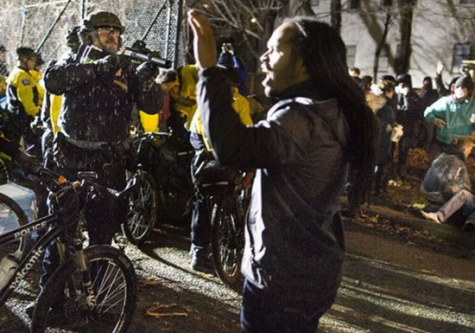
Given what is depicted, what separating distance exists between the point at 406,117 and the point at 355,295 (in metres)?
7.29

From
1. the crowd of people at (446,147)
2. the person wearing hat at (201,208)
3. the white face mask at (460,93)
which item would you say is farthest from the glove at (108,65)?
the white face mask at (460,93)

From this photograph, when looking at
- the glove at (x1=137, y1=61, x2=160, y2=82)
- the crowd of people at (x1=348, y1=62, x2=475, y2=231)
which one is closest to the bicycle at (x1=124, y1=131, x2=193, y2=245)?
the glove at (x1=137, y1=61, x2=160, y2=82)

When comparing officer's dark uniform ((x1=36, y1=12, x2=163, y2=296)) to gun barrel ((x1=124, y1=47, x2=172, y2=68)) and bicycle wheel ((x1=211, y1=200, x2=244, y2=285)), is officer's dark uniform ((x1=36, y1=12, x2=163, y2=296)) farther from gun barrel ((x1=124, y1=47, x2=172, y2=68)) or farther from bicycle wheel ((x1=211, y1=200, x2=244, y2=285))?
bicycle wheel ((x1=211, y1=200, x2=244, y2=285))

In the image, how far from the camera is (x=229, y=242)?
5.01 m

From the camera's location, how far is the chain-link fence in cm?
752

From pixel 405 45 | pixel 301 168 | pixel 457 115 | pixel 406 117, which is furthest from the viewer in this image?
pixel 405 45

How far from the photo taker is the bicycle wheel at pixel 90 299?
3033mm

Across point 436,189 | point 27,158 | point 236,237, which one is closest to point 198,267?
point 236,237

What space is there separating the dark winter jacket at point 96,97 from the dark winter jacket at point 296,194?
77.1 inches

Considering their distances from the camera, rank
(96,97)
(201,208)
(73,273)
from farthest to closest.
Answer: (201,208) < (96,97) < (73,273)

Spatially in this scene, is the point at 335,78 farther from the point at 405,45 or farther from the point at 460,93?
the point at 405,45

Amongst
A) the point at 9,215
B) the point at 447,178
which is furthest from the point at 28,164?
the point at 447,178

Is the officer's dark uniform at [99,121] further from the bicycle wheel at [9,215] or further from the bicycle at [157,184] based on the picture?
the bicycle at [157,184]

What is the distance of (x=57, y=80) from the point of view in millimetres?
3562
